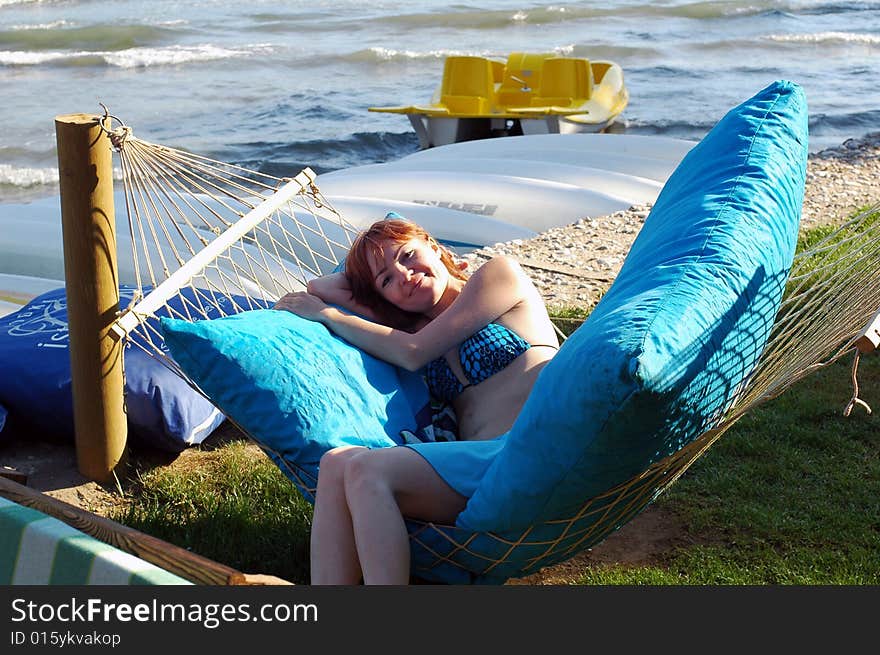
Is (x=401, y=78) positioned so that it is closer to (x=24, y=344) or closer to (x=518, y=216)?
(x=518, y=216)

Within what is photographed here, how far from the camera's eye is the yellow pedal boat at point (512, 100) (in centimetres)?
1045

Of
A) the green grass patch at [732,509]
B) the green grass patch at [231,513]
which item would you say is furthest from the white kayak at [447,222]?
the green grass patch at [231,513]

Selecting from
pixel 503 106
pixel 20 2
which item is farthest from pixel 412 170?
pixel 20 2

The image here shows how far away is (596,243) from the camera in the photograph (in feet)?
18.1

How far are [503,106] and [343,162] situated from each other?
2035 millimetres

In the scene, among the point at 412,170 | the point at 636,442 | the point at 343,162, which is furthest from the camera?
the point at 343,162

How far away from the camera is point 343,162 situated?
39.0ft

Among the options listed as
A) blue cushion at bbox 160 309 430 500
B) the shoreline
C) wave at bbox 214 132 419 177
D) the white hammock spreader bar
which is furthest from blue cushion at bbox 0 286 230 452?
wave at bbox 214 132 419 177

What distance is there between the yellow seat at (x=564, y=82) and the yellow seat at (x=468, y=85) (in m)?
0.50

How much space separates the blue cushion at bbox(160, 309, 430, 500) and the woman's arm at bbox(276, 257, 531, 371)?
0.09 meters

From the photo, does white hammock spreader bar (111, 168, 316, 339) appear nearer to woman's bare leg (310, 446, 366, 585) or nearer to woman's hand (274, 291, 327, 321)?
woman's hand (274, 291, 327, 321)

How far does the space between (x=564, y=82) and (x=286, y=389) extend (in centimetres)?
902

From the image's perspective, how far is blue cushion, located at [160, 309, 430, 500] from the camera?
2.46 meters

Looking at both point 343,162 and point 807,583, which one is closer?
point 807,583
